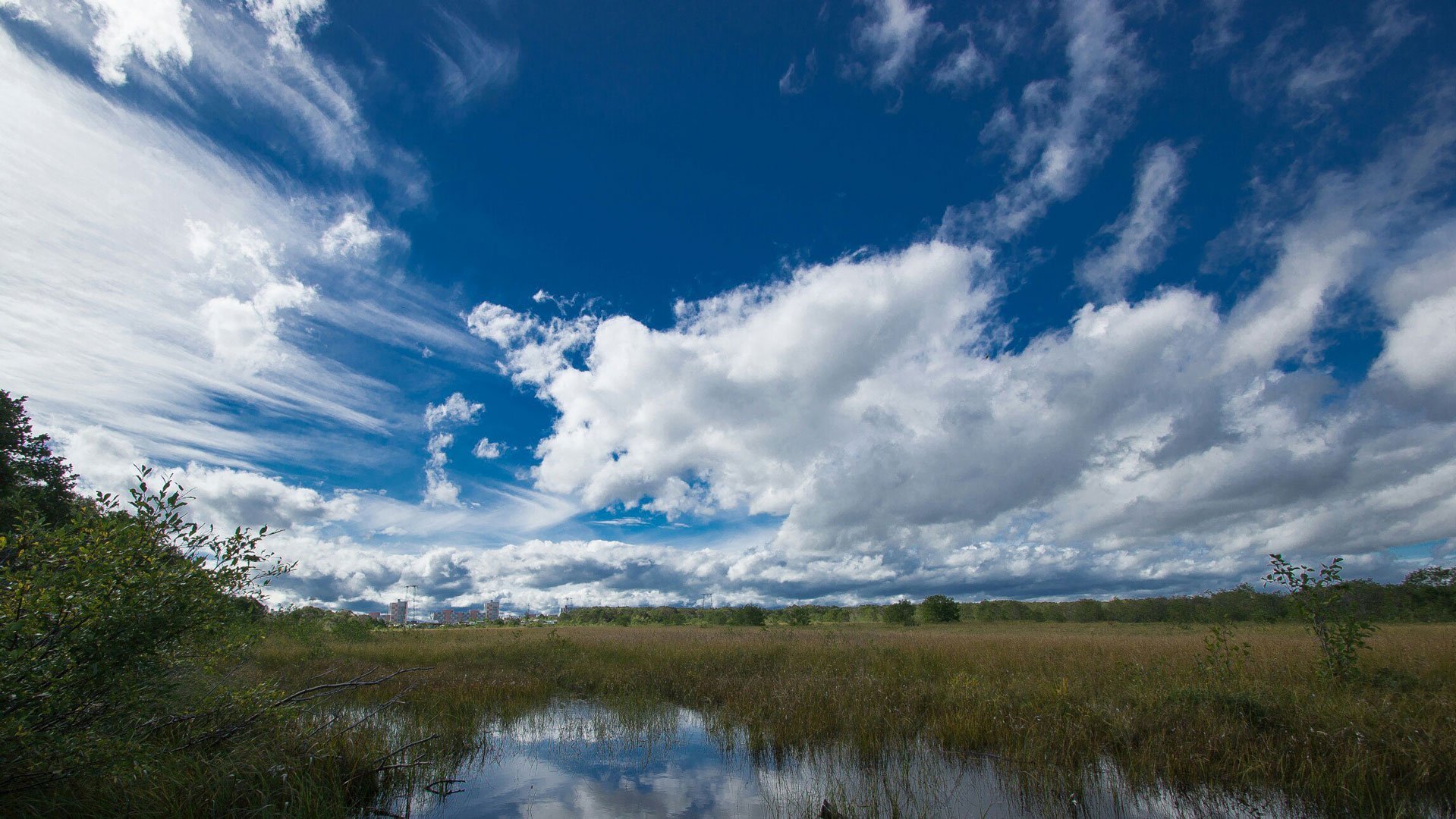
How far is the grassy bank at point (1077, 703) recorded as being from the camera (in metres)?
7.78

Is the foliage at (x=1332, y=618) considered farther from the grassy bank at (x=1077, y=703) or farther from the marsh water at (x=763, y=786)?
the marsh water at (x=763, y=786)

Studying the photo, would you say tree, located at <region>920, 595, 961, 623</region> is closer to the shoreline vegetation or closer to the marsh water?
the shoreline vegetation

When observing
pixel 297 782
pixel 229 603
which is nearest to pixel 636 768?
pixel 297 782

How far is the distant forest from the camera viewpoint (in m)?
43.2

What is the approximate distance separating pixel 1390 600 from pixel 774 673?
2274 inches

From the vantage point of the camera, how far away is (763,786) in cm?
876

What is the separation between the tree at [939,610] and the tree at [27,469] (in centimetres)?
7608

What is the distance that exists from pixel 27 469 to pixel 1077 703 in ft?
137

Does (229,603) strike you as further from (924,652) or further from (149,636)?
(924,652)

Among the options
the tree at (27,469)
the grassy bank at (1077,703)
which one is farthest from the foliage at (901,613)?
the tree at (27,469)

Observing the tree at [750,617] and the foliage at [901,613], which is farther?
the foliage at [901,613]

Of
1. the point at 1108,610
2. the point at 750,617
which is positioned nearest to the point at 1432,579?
the point at 1108,610

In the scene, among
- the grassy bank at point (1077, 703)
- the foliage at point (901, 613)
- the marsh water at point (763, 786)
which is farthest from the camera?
the foliage at point (901, 613)

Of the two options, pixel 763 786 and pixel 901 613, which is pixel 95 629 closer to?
pixel 763 786
